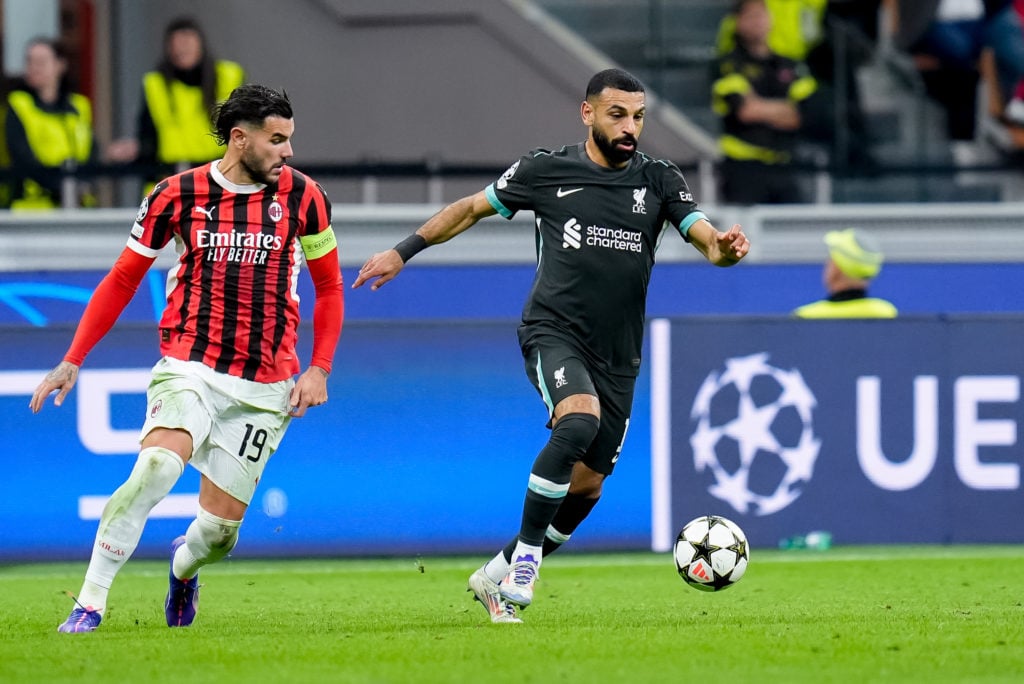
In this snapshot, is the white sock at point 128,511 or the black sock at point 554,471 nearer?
the white sock at point 128,511

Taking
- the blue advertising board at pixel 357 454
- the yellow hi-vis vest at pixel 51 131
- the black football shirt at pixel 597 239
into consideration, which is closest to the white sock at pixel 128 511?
the black football shirt at pixel 597 239

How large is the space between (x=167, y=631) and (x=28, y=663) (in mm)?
1047

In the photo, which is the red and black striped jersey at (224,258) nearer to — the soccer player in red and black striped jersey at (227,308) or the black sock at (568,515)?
the soccer player in red and black striped jersey at (227,308)

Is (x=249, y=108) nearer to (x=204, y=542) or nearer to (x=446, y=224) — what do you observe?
(x=446, y=224)

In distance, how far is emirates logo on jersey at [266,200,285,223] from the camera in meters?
7.33

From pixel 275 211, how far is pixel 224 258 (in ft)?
0.90

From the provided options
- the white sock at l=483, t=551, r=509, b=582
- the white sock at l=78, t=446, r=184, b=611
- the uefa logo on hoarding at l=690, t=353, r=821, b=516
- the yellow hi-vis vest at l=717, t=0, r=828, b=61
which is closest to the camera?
the white sock at l=78, t=446, r=184, b=611

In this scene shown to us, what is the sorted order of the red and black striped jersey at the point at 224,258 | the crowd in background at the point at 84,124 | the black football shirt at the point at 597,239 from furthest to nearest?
the crowd in background at the point at 84,124, the black football shirt at the point at 597,239, the red and black striped jersey at the point at 224,258

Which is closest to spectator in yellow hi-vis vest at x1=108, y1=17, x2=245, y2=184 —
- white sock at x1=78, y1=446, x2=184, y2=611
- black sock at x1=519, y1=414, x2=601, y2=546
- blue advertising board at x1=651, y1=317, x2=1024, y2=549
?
blue advertising board at x1=651, y1=317, x2=1024, y2=549

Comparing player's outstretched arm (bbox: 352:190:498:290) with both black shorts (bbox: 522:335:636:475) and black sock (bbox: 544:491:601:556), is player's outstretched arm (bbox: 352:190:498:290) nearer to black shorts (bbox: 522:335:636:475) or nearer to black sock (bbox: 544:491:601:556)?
black shorts (bbox: 522:335:636:475)

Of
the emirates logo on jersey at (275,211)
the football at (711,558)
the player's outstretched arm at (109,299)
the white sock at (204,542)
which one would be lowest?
the football at (711,558)

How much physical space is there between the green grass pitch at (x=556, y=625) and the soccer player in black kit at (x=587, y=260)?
612 mm

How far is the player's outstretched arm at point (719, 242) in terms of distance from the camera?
7043mm

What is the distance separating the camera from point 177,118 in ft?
44.8
